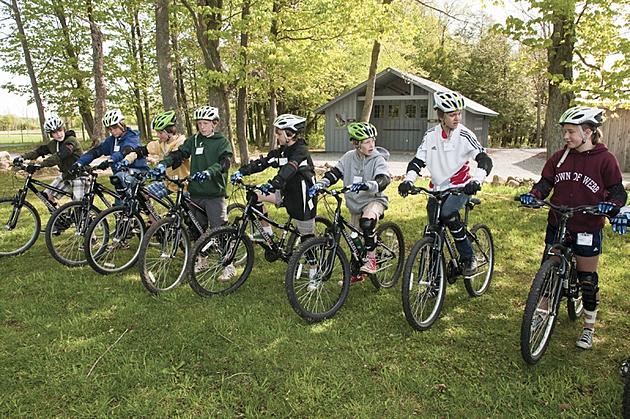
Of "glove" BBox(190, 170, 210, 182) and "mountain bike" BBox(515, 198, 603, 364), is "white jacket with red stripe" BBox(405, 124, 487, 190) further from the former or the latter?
"glove" BBox(190, 170, 210, 182)

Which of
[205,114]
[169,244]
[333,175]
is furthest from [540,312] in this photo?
[205,114]

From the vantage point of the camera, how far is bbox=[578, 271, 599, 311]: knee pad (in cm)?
369

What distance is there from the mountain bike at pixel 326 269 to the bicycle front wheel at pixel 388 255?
0.05 feet

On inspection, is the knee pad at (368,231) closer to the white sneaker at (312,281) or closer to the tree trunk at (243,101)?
the white sneaker at (312,281)

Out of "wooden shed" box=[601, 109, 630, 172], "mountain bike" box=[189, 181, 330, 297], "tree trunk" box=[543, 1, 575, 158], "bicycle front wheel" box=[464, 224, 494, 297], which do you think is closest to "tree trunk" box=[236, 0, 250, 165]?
"tree trunk" box=[543, 1, 575, 158]

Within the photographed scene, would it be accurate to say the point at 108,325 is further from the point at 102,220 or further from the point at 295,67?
the point at 295,67

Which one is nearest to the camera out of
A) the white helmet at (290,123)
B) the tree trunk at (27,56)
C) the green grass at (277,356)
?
the green grass at (277,356)

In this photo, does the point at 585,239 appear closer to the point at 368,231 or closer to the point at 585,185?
the point at 585,185

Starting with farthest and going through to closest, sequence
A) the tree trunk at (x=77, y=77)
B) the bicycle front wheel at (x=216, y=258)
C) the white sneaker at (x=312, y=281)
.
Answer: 1. the tree trunk at (x=77, y=77)
2. the bicycle front wheel at (x=216, y=258)
3. the white sneaker at (x=312, y=281)

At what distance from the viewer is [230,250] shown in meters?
4.55

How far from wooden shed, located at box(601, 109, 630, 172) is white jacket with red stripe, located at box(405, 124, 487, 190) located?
15.6 meters

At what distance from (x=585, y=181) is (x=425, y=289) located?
152 centimetres

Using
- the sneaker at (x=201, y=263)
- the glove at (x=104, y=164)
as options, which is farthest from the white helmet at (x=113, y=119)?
the sneaker at (x=201, y=263)

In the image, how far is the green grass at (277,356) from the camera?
121 inches
